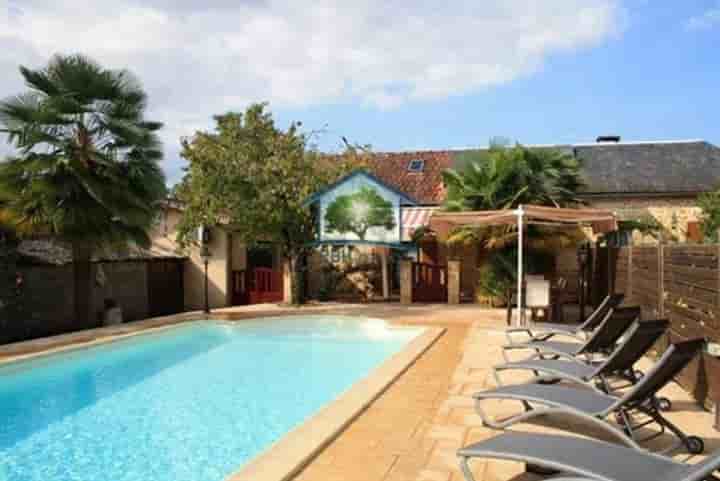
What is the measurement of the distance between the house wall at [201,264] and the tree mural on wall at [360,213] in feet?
15.8

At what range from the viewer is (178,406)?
11.5 meters

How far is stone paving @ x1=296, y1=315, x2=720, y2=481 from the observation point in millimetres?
6012

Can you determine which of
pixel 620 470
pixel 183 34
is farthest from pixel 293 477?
pixel 183 34

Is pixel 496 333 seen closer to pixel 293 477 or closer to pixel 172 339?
pixel 172 339

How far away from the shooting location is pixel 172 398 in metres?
12.2

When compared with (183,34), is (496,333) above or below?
below

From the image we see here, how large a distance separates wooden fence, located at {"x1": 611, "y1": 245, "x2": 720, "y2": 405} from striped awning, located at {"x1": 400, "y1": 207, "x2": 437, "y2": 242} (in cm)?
1434

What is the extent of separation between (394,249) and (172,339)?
12.8 meters

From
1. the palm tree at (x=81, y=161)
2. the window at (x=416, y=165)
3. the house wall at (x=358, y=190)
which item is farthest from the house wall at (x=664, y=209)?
the palm tree at (x=81, y=161)

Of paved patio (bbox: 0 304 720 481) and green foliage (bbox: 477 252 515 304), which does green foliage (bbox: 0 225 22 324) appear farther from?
green foliage (bbox: 477 252 515 304)

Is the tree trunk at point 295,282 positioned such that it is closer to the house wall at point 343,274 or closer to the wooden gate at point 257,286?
the wooden gate at point 257,286

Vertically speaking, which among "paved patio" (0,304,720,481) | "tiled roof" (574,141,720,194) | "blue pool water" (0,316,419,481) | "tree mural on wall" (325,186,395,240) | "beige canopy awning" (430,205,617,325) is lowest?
"blue pool water" (0,316,419,481)

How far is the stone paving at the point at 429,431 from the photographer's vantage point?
6.01 metres

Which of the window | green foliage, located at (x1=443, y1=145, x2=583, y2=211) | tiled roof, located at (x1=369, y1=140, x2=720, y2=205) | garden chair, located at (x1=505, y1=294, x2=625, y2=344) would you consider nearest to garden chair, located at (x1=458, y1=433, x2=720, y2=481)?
garden chair, located at (x1=505, y1=294, x2=625, y2=344)
